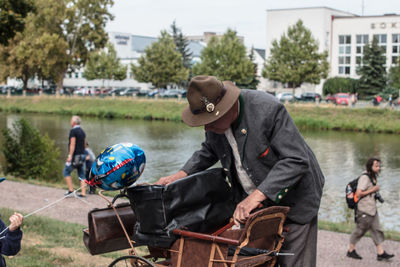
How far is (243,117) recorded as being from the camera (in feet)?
12.8

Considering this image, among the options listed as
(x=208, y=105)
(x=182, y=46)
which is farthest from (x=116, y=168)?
(x=182, y=46)

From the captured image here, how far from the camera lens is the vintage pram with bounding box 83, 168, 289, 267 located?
141 inches

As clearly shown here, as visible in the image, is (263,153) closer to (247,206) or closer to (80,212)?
(247,206)

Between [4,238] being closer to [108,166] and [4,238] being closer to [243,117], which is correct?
[108,166]

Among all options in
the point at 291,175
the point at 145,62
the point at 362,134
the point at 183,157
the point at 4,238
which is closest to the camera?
the point at 291,175

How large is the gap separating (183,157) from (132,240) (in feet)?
71.1

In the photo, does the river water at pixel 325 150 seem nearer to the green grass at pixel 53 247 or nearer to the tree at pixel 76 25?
the green grass at pixel 53 247

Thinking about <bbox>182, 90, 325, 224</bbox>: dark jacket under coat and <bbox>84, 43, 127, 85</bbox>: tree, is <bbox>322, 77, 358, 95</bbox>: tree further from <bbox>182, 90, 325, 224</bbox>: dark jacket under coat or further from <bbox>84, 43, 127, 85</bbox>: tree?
<bbox>182, 90, 325, 224</bbox>: dark jacket under coat

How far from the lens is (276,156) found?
3873mm

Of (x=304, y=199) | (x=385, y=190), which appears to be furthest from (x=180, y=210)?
(x=385, y=190)

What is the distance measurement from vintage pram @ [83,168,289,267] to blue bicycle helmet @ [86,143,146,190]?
0.10 meters

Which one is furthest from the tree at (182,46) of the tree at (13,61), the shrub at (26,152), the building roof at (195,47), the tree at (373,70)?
the shrub at (26,152)

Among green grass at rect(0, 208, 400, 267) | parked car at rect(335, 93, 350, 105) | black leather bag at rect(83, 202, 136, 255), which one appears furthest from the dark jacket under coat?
parked car at rect(335, 93, 350, 105)

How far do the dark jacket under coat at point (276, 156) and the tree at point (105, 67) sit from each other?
70915mm
